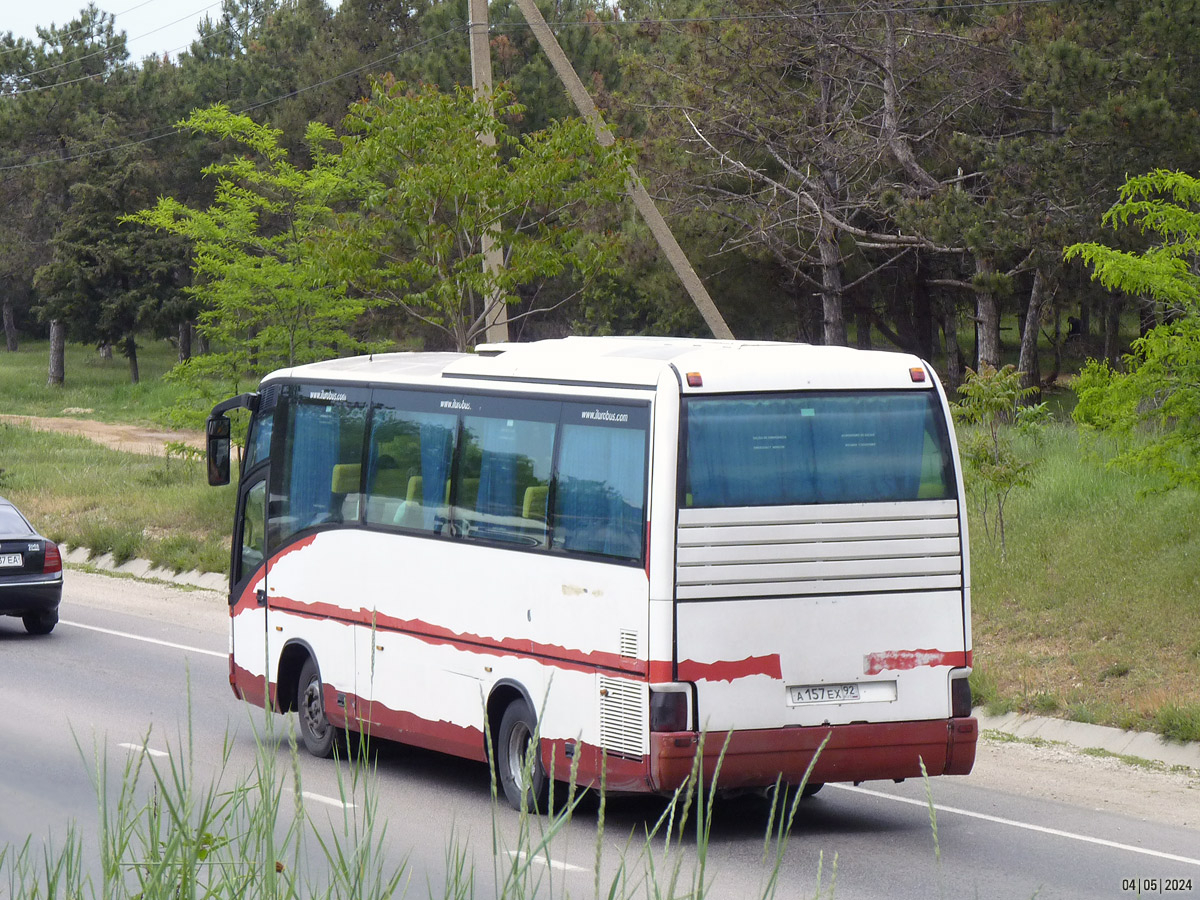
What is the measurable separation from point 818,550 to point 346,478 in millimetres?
4025

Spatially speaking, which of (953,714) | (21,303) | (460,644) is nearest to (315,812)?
(460,644)

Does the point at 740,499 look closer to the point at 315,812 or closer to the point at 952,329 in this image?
the point at 315,812

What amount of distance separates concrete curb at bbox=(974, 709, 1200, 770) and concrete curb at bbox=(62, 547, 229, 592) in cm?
1267

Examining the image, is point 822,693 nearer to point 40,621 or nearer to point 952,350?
point 40,621

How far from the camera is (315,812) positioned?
10328mm

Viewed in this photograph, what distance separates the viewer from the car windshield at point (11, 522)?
1892 centimetres

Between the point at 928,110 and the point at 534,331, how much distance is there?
23313 mm

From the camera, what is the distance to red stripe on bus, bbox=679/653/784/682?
923 centimetres

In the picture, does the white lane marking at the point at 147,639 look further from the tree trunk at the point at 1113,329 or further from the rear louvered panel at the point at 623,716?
the tree trunk at the point at 1113,329

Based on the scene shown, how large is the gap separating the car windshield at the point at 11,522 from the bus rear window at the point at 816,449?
11.8 meters

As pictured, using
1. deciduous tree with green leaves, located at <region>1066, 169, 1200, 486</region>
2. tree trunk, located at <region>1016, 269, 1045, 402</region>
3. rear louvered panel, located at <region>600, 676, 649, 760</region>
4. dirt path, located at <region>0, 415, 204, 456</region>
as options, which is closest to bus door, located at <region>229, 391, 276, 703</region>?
rear louvered panel, located at <region>600, 676, 649, 760</region>

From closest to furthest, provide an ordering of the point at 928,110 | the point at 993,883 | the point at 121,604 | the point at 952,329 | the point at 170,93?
the point at 993,883
the point at 121,604
the point at 928,110
the point at 952,329
the point at 170,93

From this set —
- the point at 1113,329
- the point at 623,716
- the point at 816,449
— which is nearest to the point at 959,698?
the point at 816,449

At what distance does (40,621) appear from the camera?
19.0m
